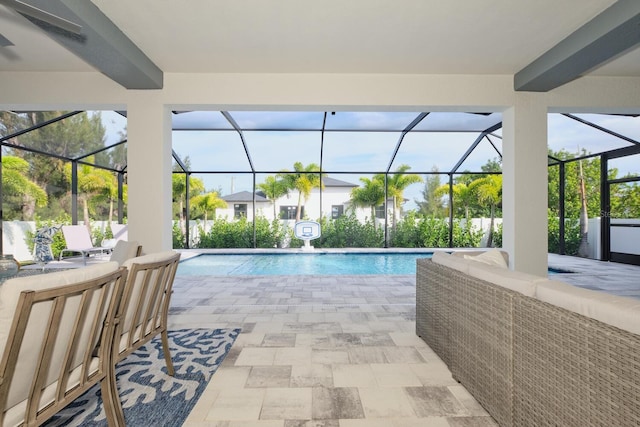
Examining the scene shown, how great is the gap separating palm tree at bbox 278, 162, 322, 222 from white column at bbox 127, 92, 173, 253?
6.66m

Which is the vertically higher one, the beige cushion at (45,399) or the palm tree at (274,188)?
the palm tree at (274,188)

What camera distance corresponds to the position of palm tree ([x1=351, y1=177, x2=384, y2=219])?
446 inches

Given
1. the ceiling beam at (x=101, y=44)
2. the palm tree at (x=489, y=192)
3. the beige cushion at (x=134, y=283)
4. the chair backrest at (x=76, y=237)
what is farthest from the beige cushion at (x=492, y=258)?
the palm tree at (x=489, y=192)

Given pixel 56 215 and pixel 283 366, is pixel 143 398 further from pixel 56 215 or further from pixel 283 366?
pixel 56 215

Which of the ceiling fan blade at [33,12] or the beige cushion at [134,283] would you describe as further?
the ceiling fan blade at [33,12]

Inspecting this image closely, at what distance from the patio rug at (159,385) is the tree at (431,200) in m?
9.94

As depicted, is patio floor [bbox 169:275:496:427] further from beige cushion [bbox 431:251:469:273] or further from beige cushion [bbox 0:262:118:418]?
beige cushion [bbox 0:262:118:418]

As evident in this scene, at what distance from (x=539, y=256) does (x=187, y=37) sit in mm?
4992

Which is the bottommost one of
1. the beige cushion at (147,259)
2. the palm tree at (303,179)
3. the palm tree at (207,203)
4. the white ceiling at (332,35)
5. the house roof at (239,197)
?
the beige cushion at (147,259)

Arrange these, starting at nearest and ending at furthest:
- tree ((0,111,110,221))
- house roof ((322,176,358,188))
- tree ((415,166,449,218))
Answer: tree ((0,111,110,221))
tree ((415,166,449,218))
house roof ((322,176,358,188))

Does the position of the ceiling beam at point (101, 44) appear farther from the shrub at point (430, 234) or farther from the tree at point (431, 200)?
the tree at point (431, 200)

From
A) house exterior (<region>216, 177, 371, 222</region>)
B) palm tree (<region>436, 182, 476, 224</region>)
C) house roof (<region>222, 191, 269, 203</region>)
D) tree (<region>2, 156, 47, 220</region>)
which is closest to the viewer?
tree (<region>2, 156, 47, 220</region>)

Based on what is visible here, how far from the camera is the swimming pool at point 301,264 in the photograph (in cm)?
742

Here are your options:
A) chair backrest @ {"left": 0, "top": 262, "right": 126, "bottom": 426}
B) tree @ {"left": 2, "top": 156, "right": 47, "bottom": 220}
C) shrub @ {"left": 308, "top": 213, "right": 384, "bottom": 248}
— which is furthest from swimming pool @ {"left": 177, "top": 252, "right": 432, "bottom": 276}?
chair backrest @ {"left": 0, "top": 262, "right": 126, "bottom": 426}
